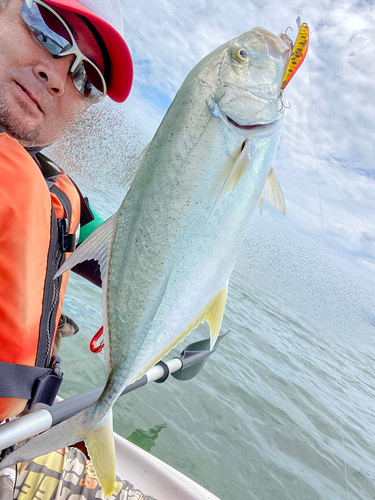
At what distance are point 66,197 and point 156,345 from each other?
1.47 metres

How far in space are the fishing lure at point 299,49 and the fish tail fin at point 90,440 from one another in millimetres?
1352

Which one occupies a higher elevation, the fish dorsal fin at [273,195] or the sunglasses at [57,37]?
the fish dorsal fin at [273,195]

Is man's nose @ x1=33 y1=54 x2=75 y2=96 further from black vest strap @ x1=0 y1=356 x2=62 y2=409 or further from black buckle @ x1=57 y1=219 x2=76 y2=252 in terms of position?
black vest strap @ x1=0 y1=356 x2=62 y2=409

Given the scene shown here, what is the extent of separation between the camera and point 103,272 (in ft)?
3.59

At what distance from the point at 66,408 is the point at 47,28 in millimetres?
2365

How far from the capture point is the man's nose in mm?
2064

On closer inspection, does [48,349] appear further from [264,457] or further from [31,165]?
[264,457]

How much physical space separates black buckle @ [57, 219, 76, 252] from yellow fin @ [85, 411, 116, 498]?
1.09m

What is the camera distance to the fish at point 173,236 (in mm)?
1041

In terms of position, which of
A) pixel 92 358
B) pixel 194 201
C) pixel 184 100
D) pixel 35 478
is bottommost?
pixel 92 358

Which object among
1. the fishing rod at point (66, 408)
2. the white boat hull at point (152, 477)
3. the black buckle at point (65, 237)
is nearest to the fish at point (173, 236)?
the fishing rod at point (66, 408)

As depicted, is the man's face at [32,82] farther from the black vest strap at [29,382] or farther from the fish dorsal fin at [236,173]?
the fish dorsal fin at [236,173]

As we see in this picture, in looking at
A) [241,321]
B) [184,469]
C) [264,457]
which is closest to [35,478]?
[184,469]

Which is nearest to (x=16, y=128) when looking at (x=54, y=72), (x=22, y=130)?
(x=22, y=130)
